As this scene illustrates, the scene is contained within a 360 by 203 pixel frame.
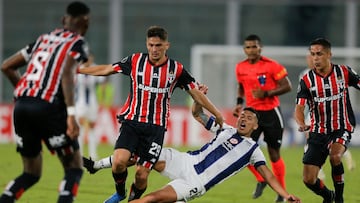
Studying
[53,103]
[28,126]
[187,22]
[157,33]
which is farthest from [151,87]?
[187,22]

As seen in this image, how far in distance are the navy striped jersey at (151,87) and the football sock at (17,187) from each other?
194cm

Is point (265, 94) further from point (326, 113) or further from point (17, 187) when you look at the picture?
point (17, 187)

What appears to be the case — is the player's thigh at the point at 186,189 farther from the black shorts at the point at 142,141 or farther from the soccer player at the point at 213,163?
the black shorts at the point at 142,141

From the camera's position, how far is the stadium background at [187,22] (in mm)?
29031

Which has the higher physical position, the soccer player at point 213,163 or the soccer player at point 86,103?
the soccer player at point 213,163

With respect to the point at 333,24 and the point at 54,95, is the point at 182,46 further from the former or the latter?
the point at 54,95

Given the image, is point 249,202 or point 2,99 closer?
point 249,202

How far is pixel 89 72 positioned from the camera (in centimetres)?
1025

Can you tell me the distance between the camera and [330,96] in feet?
35.4

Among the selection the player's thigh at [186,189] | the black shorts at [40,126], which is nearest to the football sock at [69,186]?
the black shorts at [40,126]

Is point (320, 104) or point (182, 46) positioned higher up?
point (320, 104)

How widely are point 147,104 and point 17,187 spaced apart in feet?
7.15

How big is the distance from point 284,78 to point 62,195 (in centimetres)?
522

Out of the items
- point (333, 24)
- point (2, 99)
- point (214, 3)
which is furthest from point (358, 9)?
point (2, 99)
